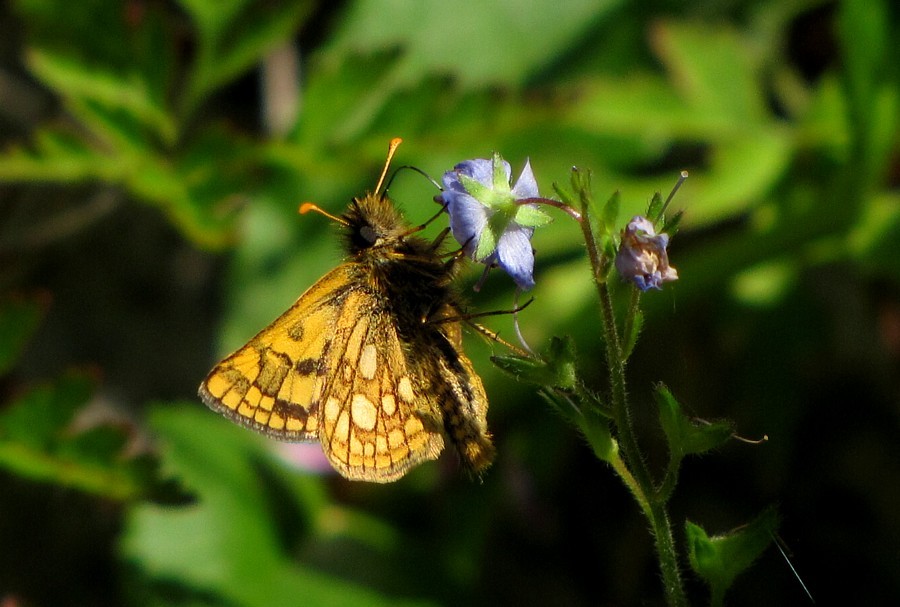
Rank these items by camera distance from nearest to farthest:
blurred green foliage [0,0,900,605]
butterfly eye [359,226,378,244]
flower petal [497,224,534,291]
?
flower petal [497,224,534,291] < butterfly eye [359,226,378,244] < blurred green foliage [0,0,900,605]

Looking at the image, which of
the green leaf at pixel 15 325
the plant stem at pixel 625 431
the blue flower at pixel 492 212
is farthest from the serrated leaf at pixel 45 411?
the plant stem at pixel 625 431

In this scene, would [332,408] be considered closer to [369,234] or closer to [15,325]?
[369,234]

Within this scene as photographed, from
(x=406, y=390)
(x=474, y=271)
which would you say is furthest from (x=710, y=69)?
(x=406, y=390)

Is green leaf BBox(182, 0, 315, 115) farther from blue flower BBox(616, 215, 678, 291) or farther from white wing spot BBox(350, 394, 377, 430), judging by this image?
blue flower BBox(616, 215, 678, 291)

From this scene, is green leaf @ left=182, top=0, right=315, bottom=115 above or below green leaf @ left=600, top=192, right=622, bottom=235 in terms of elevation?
above

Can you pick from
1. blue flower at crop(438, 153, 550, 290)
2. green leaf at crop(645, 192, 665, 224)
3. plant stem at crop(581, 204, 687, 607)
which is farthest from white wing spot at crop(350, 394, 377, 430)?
green leaf at crop(645, 192, 665, 224)

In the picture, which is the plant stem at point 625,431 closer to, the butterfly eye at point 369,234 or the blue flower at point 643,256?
the blue flower at point 643,256
